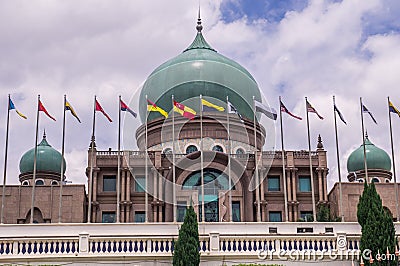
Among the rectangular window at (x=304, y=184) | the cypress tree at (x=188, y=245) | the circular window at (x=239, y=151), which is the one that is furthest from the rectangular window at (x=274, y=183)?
the cypress tree at (x=188, y=245)

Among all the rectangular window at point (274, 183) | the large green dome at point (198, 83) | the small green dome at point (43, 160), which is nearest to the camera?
the rectangular window at point (274, 183)

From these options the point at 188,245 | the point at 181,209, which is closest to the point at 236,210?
the point at 181,209

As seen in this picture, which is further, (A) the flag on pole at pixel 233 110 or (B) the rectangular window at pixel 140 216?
(A) the flag on pole at pixel 233 110

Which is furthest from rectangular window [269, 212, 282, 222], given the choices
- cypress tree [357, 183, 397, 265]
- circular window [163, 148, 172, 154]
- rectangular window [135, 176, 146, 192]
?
cypress tree [357, 183, 397, 265]

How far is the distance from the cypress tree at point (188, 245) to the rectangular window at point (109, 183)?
22594 mm

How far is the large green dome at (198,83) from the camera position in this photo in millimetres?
52688

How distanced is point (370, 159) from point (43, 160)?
24.4m

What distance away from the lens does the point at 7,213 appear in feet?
155

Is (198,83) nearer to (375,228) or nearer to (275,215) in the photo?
(275,215)

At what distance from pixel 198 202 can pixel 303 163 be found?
8010 millimetres

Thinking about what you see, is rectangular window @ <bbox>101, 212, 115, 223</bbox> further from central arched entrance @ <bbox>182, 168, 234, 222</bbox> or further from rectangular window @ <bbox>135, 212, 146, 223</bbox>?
central arched entrance @ <bbox>182, 168, 234, 222</bbox>

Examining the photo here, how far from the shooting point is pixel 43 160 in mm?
54188

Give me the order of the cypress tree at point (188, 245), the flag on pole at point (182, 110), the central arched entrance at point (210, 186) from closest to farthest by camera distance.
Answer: the cypress tree at point (188, 245), the flag on pole at point (182, 110), the central arched entrance at point (210, 186)

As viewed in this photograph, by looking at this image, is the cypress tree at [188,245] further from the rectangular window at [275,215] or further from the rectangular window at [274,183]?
the rectangular window at [274,183]
